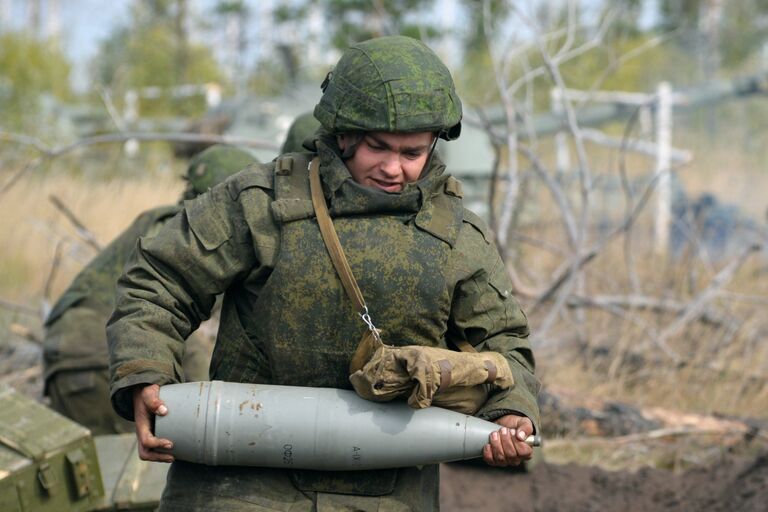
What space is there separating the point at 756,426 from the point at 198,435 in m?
4.12

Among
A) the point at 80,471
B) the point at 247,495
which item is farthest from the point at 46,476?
the point at 247,495

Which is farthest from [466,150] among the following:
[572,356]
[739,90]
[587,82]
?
[587,82]

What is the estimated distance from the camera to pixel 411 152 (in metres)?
3.11

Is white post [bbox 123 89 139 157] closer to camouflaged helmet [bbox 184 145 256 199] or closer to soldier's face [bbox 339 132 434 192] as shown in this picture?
camouflaged helmet [bbox 184 145 256 199]

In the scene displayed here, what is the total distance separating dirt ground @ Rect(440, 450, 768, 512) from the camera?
5582 millimetres

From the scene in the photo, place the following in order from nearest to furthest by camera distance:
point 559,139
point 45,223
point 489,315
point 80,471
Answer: point 489,315, point 80,471, point 559,139, point 45,223

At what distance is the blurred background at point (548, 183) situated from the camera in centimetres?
704

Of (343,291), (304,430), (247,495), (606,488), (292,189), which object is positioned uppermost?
(292,189)

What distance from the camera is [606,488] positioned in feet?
19.2

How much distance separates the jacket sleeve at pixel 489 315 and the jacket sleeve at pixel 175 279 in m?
0.53

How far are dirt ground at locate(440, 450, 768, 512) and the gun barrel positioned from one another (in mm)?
2778

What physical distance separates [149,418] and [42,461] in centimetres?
113

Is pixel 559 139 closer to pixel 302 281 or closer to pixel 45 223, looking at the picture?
pixel 45 223

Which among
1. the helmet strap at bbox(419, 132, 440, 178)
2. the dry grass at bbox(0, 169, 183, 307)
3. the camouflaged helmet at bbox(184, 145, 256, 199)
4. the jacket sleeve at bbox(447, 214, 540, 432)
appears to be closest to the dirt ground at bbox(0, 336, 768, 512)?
the camouflaged helmet at bbox(184, 145, 256, 199)
